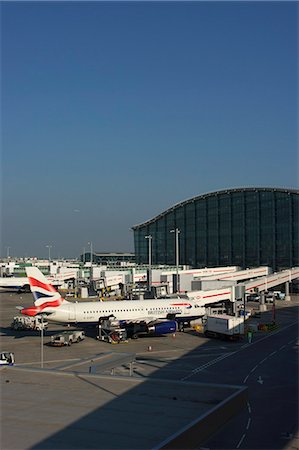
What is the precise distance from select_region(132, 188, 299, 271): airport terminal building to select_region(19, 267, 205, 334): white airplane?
2070 inches

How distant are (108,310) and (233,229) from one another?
283 ft

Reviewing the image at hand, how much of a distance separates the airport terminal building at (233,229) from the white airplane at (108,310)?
52572 millimetres

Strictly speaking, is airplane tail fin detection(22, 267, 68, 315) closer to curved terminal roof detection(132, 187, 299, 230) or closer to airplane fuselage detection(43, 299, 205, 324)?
airplane fuselage detection(43, 299, 205, 324)

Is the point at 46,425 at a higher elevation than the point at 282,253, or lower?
lower

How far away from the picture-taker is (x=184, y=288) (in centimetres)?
10788

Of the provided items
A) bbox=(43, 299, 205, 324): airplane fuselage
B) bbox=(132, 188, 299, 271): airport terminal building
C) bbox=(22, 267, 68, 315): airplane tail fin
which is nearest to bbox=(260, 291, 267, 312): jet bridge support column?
bbox=(43, 299, 205, 324): airplane fuselage

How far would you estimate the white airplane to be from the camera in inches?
2522

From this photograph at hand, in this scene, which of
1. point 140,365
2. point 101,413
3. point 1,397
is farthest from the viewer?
point 140,365

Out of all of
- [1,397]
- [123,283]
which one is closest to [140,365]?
[1,397]

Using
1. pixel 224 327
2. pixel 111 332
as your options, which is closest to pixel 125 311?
pixel 111 332

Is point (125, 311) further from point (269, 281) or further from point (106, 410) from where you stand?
point (269, 281)

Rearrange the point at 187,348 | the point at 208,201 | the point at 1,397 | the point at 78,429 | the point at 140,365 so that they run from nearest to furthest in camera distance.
→ the point at 78,429 < the point at 1,397 < the point at 140,365 < the point at 187,348 < the point at 208,201

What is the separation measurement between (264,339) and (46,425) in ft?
153

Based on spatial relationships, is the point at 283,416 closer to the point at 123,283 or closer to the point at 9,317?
the point at 9,317
